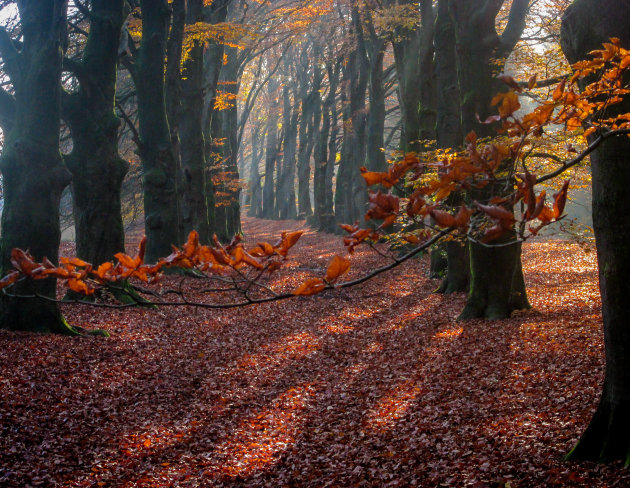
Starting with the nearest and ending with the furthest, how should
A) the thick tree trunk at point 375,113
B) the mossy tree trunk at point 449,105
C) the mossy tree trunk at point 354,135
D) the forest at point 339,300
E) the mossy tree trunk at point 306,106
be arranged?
the forest at point 339,300, the mossy tree trunk at point 449,105, the thick tree trunk at point 375,113, the mossy tree trunk at point 354,135, the mossy tree trunk at point 306,106

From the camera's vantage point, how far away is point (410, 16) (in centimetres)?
1691

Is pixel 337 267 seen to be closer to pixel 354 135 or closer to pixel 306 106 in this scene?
pixel 354 135

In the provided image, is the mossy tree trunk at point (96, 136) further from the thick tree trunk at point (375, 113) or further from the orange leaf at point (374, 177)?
the thick tree trunk at point (375, 113)

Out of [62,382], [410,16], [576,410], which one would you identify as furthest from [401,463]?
[410,16]

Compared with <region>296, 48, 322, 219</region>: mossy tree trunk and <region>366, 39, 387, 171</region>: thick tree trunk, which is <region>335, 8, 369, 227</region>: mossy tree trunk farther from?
<region>296, 48, 322, 219</region>: mossy tree trunk

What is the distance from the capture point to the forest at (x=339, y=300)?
2.34 metres

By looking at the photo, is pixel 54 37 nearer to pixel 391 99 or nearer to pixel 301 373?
pixel 301 373

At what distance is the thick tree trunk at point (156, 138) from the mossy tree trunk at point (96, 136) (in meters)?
2.74

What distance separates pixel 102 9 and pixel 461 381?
893 cm

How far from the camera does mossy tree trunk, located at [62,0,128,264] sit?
398 inches

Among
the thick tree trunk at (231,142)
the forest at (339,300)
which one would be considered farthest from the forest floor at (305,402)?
the thick tree trunk at (231,142)

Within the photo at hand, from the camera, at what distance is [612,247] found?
3971 mm

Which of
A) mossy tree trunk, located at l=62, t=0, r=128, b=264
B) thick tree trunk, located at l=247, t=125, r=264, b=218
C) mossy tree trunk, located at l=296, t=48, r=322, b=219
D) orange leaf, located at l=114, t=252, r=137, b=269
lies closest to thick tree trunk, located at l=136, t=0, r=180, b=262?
mossy tree trunk, located at l=62, t=0, r=128, b=264

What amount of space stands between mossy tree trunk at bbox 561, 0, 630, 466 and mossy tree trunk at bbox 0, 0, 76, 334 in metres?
7.16
